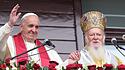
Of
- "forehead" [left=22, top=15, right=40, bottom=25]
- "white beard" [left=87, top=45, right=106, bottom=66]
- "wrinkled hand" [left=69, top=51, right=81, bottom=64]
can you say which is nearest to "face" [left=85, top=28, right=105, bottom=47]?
"white beard" [left=87, top=45, right=106, bottom=66]

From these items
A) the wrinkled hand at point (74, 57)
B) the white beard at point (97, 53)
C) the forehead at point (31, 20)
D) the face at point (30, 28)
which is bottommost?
the white beard at point (97, 53)

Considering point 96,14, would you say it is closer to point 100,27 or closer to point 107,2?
point 100,27

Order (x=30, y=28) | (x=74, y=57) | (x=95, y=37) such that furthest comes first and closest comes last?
(x=95, y=37) < (x=30, y=28) < (x=74, y=57)

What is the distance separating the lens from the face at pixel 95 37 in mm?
7441

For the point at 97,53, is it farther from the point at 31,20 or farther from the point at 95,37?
the point at 31,20

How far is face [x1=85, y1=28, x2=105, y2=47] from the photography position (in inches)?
293

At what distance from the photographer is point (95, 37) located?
7.45m

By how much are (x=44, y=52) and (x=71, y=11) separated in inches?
82.7

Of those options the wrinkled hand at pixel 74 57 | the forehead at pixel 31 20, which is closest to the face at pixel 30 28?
the forehead at pixel 31 20

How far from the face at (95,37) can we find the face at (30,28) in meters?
0.60

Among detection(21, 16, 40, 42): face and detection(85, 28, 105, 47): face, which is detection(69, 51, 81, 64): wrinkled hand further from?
detection(85, 28, 105, 47): face

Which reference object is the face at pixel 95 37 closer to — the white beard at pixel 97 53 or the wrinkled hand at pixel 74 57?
the white beard at pixel 97 53

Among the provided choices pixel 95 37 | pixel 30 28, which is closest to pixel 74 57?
pixel 30 28

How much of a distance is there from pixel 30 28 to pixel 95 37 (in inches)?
28.5
